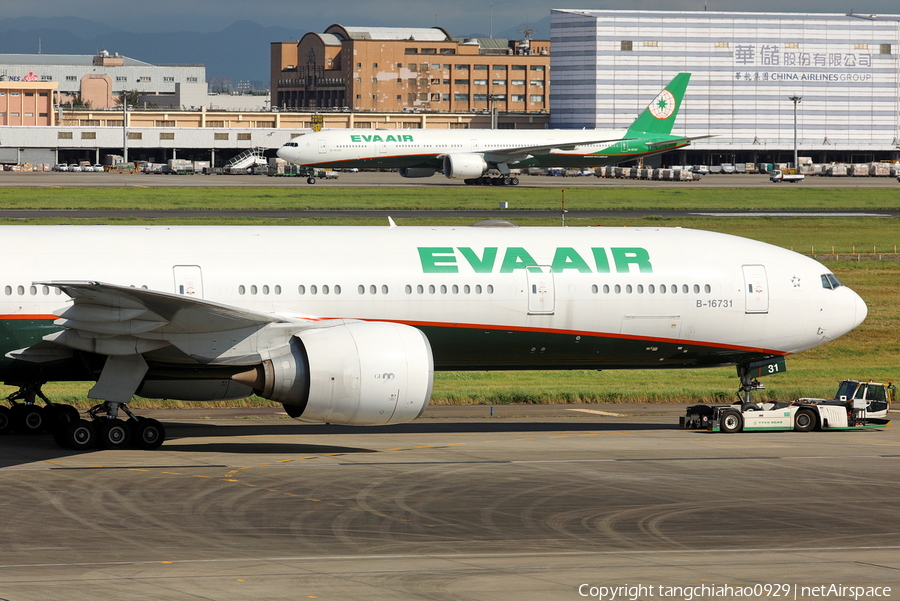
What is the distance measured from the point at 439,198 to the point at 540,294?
2775 inches

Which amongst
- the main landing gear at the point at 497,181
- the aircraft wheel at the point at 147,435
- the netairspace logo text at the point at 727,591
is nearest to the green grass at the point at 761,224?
the aircraft wheel at the point at 147,435

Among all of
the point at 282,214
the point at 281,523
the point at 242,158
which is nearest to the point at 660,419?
the point at 281,523

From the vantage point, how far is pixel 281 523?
19.0m

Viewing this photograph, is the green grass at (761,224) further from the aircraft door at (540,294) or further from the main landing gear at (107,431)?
the main landing gear at (107,431)

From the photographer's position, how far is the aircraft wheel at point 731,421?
94.6 ft

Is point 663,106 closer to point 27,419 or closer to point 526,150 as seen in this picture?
point 526,150

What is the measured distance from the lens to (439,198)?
319ft

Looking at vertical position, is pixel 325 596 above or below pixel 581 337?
below

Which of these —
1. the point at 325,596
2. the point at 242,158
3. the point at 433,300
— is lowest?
the point at 325,596

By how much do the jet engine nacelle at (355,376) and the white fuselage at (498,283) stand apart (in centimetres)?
238

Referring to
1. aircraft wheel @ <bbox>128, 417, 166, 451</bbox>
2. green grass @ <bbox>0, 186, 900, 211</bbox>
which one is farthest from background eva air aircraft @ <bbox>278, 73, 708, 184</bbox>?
aircraft wheel @ <bbox>128, 417, 166, 451</bbox>

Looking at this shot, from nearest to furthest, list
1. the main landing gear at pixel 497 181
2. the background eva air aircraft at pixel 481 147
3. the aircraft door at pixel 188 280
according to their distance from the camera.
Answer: the aircraft door at pixel 188 280 → the background eva air aircraft at pixel 481 147 → the main landing gear at pixel 497 181

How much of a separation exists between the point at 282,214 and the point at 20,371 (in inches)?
2017

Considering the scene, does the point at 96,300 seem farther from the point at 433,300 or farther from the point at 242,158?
the point at 242,158
